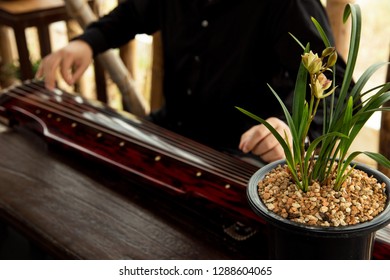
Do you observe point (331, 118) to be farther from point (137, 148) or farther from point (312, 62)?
point (137, 148)

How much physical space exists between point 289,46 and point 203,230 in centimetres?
61

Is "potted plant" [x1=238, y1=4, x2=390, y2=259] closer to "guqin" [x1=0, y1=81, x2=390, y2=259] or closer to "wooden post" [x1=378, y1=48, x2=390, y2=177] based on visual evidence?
"guqin" [x1=0, y1=81, x2=390, y2=259]

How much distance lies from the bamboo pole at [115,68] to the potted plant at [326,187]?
5.10ft

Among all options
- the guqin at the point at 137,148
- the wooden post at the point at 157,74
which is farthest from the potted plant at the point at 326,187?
the wooden post at the point at 157,74

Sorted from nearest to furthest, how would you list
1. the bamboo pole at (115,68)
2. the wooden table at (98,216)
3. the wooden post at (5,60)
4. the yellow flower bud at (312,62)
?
the yellow flower bud at (312,62) < the wooden table at (98,216) < the bamboo pole at (115,68) < the wooden post at (5,60)

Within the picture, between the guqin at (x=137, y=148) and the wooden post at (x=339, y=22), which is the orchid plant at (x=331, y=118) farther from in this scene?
the wooden post at (x=339, y=22)

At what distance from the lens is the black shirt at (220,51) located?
4.83ft

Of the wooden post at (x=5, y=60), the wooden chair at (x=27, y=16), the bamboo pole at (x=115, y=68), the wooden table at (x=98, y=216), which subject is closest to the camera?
the wooden table at (x=98, y=216)

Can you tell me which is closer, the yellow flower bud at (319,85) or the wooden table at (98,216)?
the yellow flower bud at (319,85)

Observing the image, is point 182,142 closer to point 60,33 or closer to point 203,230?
point 203,230

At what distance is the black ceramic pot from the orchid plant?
8 centimetres

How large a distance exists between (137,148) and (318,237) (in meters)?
0.70

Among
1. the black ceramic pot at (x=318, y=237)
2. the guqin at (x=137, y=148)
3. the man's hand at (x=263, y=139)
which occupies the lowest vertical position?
the guqin at (x=137, y=148)

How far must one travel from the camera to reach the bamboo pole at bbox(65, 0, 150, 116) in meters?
2.24
